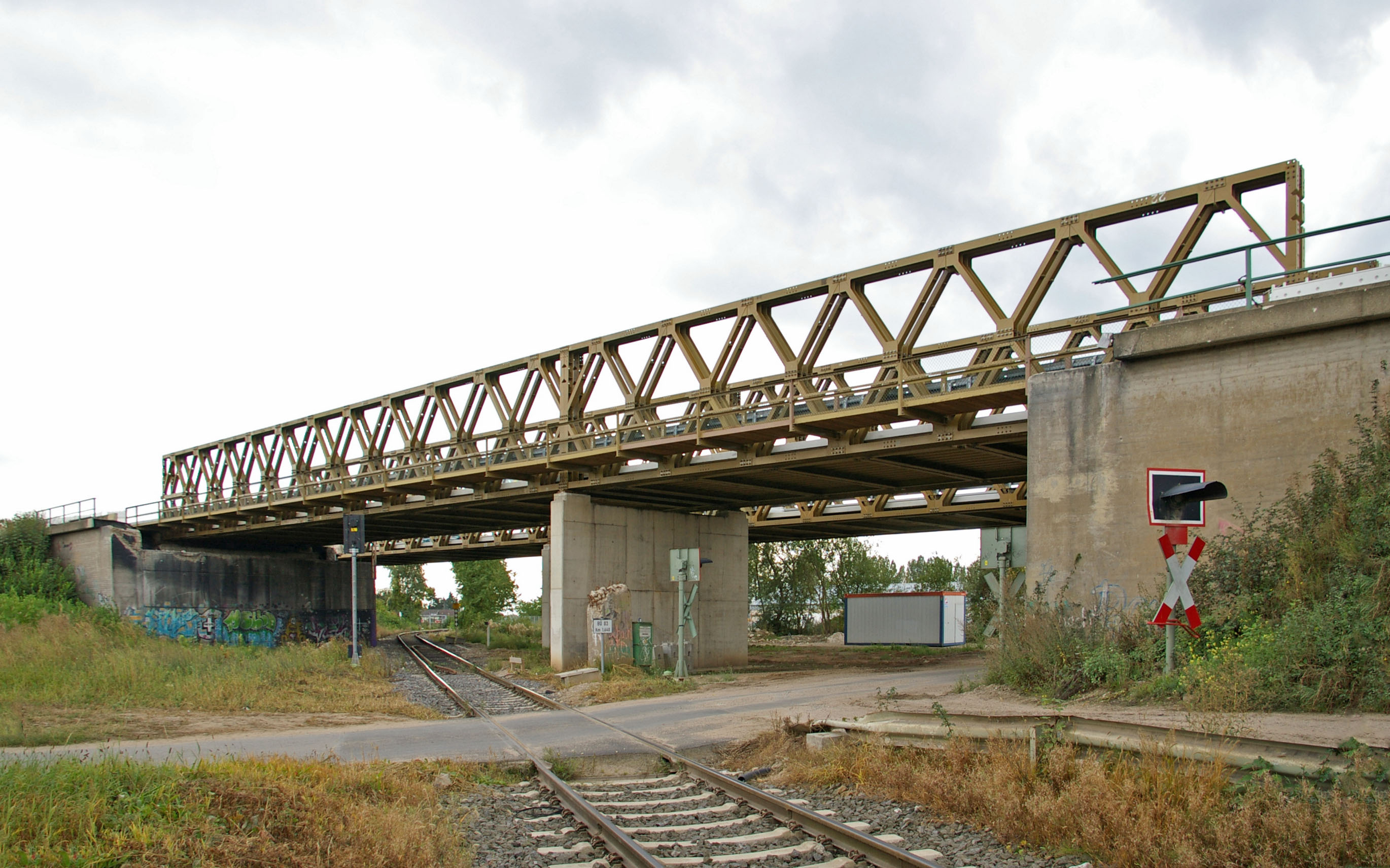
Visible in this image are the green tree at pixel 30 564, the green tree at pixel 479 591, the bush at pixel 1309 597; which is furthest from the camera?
the green tree at pixel 479 591

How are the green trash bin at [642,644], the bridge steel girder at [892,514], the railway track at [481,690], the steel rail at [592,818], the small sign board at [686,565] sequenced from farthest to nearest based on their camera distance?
the bridge steel girder at [892,514] → the green trash bin at [642,644] → the small sign board at [686,565] → the railway track at [481,690] → the steel rail at [592,818]

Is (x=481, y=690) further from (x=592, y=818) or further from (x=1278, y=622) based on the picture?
(x=1278, y=622)

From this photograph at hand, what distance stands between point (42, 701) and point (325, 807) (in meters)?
12.7

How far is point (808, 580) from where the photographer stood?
225 feet

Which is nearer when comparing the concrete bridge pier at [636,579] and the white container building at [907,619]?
the concrete bridge pier at [636,579]

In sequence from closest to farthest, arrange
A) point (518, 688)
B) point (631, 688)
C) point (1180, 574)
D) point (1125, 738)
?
point (1125, 738) → point (1180, 574) → point (631, 688) → point (518, 688)

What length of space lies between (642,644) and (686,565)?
5.83 metres

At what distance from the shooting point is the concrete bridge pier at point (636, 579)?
2625 centimetres

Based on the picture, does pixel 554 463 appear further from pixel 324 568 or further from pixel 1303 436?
pixel 324 568

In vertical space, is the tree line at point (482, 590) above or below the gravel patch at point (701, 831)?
below

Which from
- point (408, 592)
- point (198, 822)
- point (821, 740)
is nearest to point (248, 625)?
point (821, 740)

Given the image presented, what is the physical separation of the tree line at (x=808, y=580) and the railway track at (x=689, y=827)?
191 ft

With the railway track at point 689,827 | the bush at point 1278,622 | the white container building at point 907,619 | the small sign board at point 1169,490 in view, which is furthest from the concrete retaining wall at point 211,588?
the small sign board at point 1169,490

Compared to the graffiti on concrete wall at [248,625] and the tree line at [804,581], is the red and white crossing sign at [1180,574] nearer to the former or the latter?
the graffiti on concrete wall at [248,625]
